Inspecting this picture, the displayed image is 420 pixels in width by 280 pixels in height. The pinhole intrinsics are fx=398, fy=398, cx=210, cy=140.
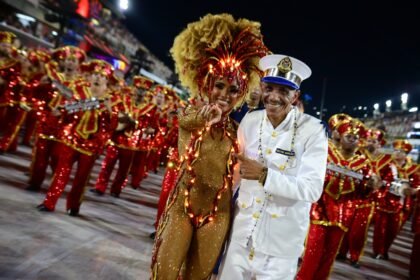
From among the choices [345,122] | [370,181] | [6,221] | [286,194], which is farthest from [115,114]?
[286,194]

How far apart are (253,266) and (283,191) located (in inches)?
21.0

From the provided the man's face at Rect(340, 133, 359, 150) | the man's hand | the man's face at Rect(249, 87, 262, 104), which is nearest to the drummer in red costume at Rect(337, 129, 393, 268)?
the man's face at Rect(340, 133, 359, 150)

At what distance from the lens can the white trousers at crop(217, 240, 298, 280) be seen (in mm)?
2447

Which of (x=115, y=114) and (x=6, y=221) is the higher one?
(x=115, y=114)

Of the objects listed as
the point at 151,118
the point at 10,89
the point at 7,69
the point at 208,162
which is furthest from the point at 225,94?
the point at 10,89

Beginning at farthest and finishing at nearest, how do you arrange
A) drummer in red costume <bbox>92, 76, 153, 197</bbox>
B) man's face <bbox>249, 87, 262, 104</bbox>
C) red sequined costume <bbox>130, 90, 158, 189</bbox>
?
red sequined costume <bbox>130, 90, 158, 189</bbox>
drummer in red costume <bbox>92, 76, 153, 197</bbox>
man's face <bbox>249, 87, 262, 104</bbox>

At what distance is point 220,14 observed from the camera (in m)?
3.15

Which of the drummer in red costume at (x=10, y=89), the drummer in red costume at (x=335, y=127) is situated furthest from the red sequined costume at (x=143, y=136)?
the drummer in red costume at (x=335, y=127)

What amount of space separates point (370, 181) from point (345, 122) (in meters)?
0.84

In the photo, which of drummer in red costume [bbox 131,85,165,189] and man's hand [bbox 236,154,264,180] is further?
drummer in red costume [bbox 131,85,165,189]

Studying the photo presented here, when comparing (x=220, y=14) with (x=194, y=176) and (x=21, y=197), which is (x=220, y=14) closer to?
(x=194, y=176)

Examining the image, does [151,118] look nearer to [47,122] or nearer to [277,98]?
[47,122]

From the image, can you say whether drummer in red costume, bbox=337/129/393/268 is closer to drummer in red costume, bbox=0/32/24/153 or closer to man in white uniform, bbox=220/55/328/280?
man in white uniform, bbox=220/55/328/280

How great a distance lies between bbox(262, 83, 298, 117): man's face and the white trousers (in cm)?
92
